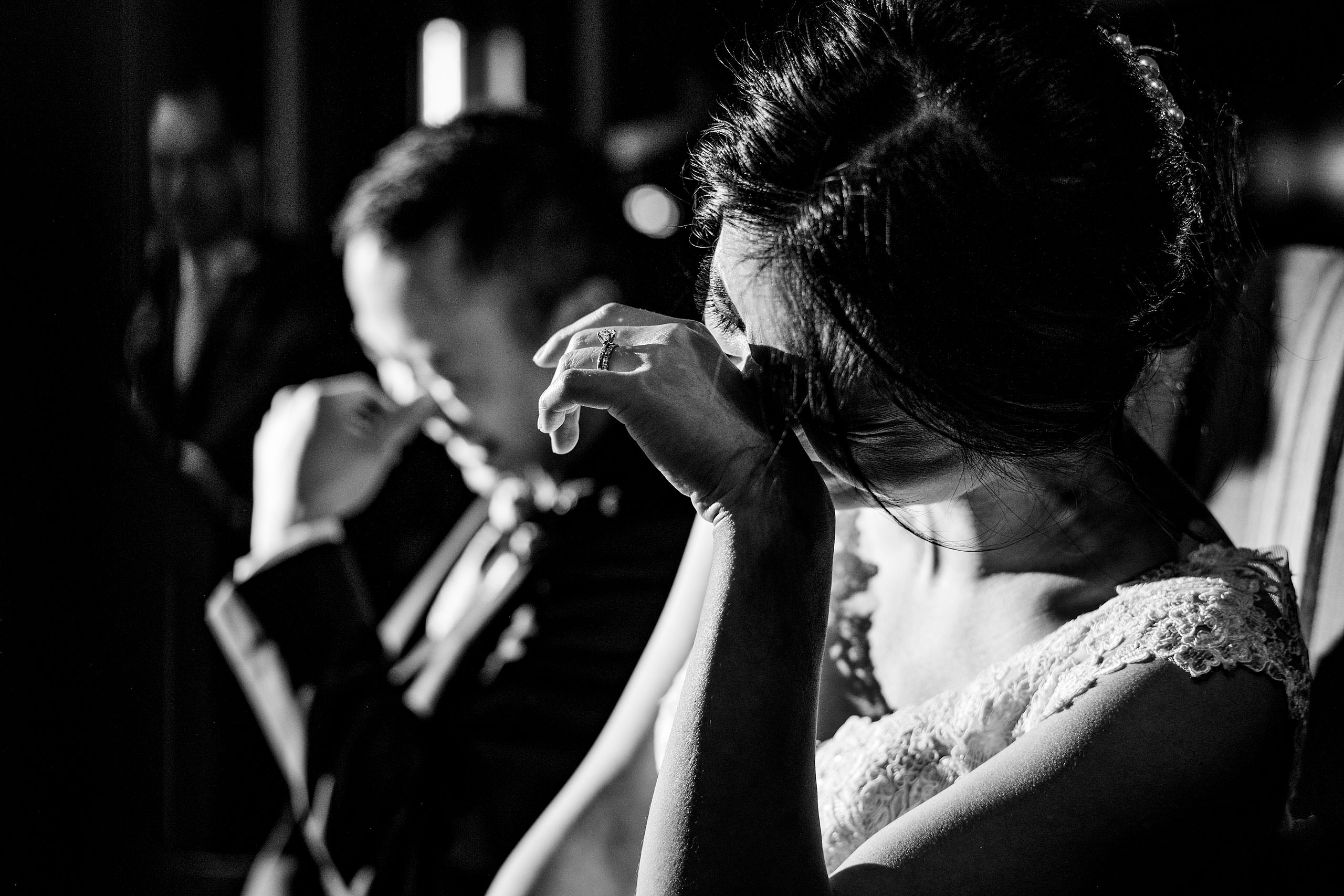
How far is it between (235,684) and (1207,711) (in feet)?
4.44

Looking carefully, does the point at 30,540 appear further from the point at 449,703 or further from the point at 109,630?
the point at 449,703

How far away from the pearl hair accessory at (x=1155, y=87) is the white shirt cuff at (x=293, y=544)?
2.91ft

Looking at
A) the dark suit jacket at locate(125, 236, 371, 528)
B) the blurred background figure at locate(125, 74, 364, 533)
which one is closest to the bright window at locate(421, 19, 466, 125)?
the blurred background figure at locate(125, 74, 364, 533)

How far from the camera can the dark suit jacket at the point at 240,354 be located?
5.34 ft

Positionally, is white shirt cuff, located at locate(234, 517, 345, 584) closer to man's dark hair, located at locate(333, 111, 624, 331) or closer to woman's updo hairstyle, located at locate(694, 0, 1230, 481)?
man's dark hair, located at locate(333, 111, 624, 331)

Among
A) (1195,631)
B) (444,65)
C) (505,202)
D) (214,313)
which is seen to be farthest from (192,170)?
(1195,631)

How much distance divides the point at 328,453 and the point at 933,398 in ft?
2.96

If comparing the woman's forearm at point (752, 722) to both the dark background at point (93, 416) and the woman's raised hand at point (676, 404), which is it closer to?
the woman's raised hand at point (676, 404)

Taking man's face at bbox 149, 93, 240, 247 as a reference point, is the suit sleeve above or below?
below

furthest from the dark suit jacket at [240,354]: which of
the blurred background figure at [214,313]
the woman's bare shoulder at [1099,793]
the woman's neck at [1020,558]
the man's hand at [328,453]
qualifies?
the woman's bare shoulder at [1099,793]

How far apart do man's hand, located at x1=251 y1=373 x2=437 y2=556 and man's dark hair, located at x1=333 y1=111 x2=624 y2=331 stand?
8.0 inches

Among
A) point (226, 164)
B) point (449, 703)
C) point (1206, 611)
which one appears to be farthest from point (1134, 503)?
point (226, 164)

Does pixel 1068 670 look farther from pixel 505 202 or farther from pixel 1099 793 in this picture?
pixel 505 202

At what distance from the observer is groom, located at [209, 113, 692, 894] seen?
1072 millimetres
